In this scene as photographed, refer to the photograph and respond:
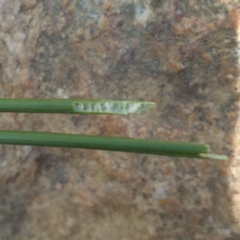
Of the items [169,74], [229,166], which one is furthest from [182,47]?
[229,166]

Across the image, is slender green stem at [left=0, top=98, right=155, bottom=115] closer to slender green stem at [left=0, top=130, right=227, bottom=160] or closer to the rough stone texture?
slender green stem at [left=0, top=130, right=227, bottom=160]

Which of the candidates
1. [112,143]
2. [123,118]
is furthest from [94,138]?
[123,118]

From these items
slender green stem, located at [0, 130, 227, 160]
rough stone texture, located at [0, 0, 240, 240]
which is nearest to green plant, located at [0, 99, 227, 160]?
slender green stem, located at [0, 130, 227, 160]

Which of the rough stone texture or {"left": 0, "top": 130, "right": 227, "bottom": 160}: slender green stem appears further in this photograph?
the rough stone texture

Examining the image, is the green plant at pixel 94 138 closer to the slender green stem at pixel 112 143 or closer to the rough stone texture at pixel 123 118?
the slender green stem at pixel 112 143

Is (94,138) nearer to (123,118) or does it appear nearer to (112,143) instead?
(112,143)

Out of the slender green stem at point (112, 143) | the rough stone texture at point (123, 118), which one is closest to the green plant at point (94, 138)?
the slender green stem at point (112, 143)
